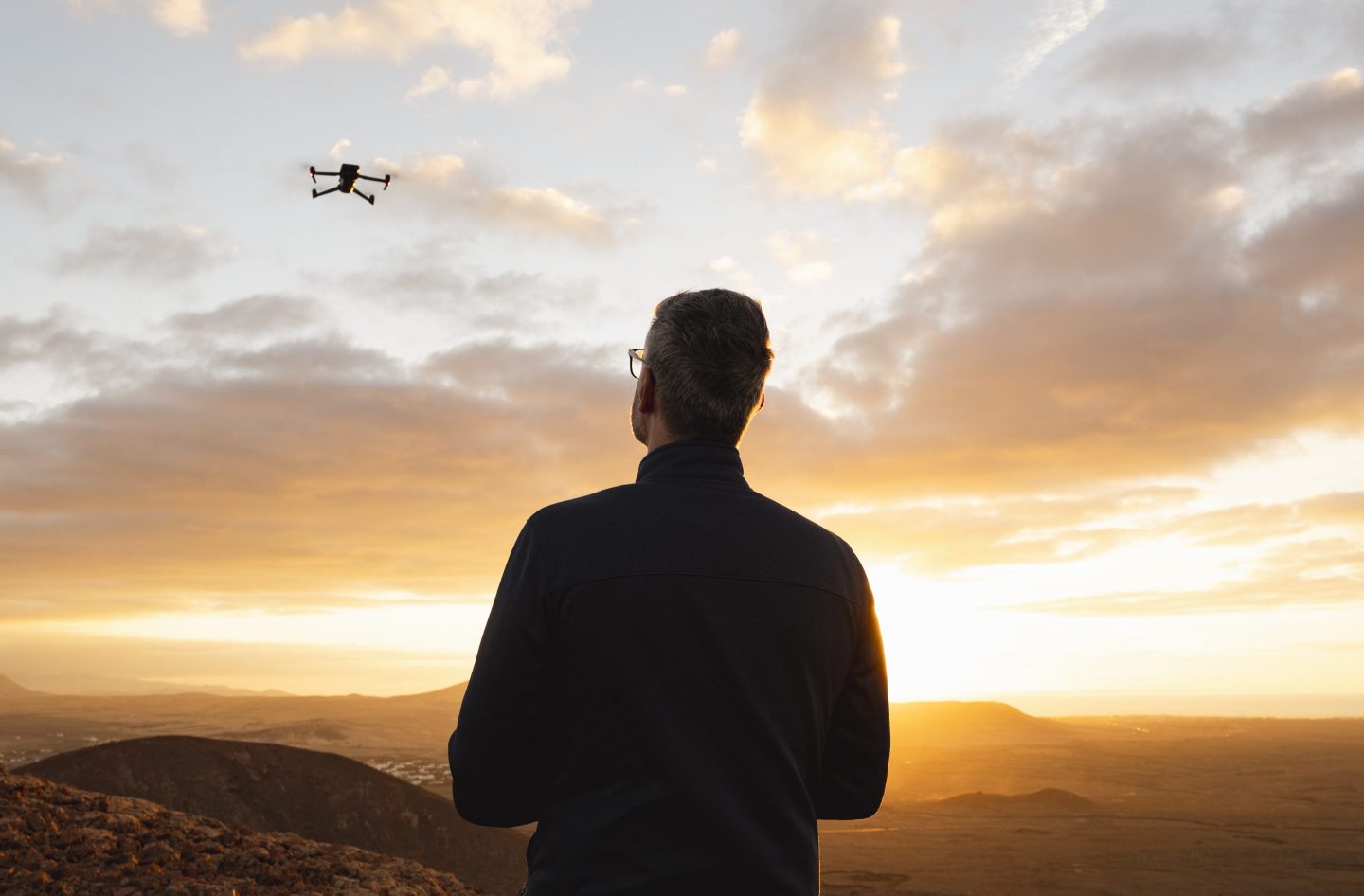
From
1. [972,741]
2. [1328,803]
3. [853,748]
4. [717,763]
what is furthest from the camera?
[972,741]

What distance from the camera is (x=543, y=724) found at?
75.6 inches

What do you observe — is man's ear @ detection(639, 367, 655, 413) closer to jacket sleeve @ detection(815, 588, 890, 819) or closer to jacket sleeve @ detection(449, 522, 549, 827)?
jacket sleeve @ detection(449, 522, 549, 827)

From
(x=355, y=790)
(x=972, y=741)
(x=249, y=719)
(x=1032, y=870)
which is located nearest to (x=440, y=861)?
(x=355, y=790)

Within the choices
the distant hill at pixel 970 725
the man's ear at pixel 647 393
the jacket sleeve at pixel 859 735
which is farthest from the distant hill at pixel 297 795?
the distant hill at pixel 970 725

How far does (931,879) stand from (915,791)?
3704cm

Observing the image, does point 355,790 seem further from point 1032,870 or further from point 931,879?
point 1032,870

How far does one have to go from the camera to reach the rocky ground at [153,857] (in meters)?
8.88

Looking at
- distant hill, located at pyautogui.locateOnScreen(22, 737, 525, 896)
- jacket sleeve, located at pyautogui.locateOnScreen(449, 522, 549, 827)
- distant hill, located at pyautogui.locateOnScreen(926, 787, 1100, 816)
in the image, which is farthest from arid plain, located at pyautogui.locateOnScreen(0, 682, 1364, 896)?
jacket sleeve, located at pyautogui.locateOnScreen(449, 522, 549, 827)

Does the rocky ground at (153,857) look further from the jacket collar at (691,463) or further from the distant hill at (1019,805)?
the distant hill at (1019,805)

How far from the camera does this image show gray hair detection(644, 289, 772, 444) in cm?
A: 212

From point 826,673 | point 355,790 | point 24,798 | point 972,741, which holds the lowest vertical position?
point 972,741

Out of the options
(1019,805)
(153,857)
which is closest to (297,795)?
(153,857)

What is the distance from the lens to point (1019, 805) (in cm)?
5444

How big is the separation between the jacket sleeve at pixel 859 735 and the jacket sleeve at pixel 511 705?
0.70m
